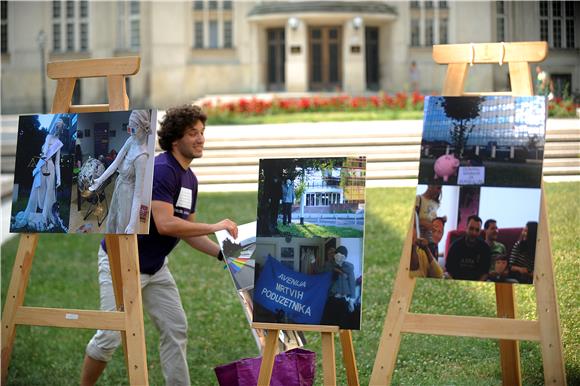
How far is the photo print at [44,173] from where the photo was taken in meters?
5.21

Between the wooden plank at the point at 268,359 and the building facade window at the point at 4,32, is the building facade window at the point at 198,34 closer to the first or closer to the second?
the building facade window at the point at 4,32

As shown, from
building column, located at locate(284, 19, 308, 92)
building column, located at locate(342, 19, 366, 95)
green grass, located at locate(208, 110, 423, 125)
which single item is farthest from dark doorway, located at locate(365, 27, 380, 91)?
green grass, located at locate(208, 110, 423, 125)

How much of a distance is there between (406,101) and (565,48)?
12.3 m

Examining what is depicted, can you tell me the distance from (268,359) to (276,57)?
26317 millimetres

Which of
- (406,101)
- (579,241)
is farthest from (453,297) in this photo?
(406,101)

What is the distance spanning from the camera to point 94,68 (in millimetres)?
5188

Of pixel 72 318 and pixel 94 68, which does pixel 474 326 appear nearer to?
pixel 72 318

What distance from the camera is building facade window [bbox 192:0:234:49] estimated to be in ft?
100.0

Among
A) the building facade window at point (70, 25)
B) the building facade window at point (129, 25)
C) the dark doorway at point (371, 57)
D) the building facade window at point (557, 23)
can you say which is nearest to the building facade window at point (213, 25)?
the building facade window at point (129, 25)

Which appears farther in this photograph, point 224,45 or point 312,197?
point 224,45

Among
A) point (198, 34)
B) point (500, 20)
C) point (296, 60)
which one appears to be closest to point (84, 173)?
point (500, 20)

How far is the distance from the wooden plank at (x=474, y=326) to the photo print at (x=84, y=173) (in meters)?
1.40

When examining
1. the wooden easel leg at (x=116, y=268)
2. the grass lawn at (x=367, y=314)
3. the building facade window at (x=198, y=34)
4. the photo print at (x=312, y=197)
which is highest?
the building facade window at (x=198, y=34)

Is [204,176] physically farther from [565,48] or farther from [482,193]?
[482,193]
